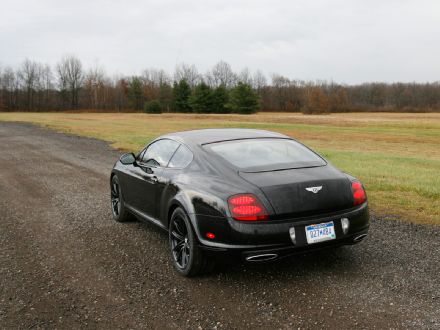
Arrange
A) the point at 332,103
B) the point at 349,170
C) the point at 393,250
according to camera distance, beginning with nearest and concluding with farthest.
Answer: the point at 393,250, the point at 349,170, the point at 332,103

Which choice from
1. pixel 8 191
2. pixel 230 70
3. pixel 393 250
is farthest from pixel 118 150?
pixel 230 70

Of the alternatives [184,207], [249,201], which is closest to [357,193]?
[249,201]

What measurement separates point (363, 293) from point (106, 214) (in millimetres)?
4520

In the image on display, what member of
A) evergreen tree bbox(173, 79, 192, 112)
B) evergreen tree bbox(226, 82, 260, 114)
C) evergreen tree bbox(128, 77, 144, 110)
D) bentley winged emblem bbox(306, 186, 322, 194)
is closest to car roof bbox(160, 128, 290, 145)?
bentley winged emblem bbox(306, 186, 322, 194)

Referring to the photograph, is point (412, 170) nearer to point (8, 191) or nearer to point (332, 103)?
point (8, 191)

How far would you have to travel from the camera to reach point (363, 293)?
3.88 m

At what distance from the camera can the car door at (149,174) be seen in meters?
5.16

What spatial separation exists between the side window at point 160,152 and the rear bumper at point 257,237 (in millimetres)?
1375

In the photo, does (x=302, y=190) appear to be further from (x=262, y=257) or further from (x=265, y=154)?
(x=265, y=154)

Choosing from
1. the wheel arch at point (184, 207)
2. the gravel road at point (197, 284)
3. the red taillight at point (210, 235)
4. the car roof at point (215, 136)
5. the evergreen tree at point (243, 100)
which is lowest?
the gravel road at point (197, 284)

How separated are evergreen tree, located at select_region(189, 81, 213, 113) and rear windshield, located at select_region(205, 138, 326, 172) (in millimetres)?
73450

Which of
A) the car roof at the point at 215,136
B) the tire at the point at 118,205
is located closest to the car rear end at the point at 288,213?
the car roof at the point at 215,136

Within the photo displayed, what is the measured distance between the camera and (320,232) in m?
3.98

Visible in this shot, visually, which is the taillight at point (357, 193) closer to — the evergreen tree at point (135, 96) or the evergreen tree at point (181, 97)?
the evergreen tree at point (181, 97)
